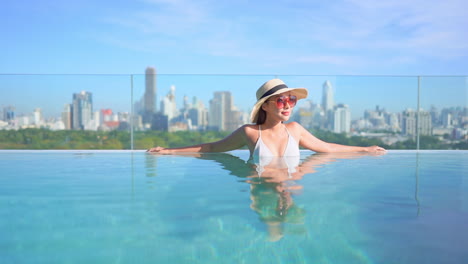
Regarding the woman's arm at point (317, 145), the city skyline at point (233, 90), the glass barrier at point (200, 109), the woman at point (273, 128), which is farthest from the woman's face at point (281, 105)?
the city skyline at point (233, 90)

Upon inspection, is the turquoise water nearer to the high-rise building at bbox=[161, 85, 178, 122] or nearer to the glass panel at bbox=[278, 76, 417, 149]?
the glass panel at bbox=[278, 76, 417, 149]

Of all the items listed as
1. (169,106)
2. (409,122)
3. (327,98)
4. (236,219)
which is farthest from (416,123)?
(236,219)

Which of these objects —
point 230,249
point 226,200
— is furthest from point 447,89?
point 230,249

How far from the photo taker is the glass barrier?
7.32 meters

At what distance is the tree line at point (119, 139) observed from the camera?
6965 mm

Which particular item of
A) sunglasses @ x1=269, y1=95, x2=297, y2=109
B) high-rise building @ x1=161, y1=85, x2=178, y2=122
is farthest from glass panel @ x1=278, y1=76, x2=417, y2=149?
sunglasses @ x1=269, y1=95, x2=297, y2=109

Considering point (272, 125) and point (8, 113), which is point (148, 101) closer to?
point (8, 113)

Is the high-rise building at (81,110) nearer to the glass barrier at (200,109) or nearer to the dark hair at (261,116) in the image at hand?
the glass barrier at (200,109)

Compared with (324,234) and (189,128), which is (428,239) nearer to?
(324,234)

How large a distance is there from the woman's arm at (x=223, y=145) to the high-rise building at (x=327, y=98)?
3.95 meters

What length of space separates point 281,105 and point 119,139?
4371 millimetres

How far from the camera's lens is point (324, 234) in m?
1.48

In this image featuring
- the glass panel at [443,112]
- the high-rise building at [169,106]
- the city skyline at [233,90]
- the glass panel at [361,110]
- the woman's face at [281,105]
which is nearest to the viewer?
the woman's face at [281,105]

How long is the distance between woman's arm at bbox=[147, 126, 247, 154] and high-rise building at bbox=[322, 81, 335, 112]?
395 centimetres
